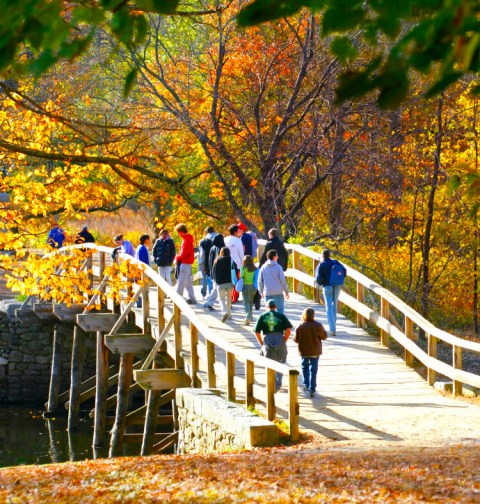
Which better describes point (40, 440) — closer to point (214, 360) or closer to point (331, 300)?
point (331, 300)

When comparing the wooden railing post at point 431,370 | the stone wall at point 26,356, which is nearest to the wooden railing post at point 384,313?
the wooden railing post at point 431,370

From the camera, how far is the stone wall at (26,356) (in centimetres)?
2680

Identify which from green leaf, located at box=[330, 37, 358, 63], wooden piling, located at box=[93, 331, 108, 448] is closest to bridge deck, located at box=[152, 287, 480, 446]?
wooden piling, located at box=[93, 331, 108, 448]

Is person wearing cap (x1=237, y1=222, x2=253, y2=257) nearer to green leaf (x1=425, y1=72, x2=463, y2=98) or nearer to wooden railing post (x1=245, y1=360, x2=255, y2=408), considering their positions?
wooden railing post (x1=245, y1=360, x2=255, y2=408)

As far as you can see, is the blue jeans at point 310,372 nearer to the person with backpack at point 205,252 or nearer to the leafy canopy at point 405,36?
the person with backpack at point 205,252

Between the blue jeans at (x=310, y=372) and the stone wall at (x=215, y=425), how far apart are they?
46.7 inches

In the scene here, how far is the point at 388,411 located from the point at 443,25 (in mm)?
9105

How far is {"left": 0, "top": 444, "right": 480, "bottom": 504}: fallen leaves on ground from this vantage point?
8.04 m

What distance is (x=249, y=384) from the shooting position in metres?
13.1

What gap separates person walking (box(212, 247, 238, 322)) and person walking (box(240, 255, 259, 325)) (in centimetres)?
29

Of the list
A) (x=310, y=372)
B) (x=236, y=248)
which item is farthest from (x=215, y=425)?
(x=236, y=248)

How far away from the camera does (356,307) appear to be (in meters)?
18.6

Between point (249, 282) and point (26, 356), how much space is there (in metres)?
11.4

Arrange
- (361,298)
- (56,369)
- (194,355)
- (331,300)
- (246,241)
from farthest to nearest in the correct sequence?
(56,369), (246,241), (361,298), (331,300), (194,355)
